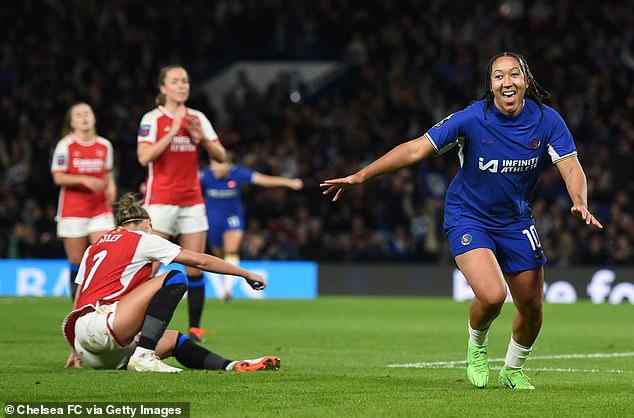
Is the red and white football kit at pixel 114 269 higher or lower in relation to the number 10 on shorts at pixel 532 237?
lower

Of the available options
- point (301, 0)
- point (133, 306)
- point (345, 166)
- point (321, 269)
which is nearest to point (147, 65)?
point (301, 0)

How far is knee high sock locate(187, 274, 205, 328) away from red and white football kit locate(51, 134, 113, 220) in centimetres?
168

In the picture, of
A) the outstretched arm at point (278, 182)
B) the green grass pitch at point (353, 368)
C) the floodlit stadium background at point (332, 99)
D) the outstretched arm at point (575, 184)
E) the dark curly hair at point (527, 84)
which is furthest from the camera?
the floodlit stadium background at point (332, 99)

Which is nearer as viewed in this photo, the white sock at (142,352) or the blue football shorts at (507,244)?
the blue football shorts at (507,244)

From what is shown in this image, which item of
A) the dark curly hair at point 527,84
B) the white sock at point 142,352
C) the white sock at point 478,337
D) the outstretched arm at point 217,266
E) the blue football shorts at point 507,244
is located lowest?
the white sock at point 142,352

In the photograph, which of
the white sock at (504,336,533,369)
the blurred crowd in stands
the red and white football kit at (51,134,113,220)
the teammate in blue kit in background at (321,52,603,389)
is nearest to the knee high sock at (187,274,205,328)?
the red and white football kit at (51,134,113,220)

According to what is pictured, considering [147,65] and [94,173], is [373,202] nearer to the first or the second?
[147,65]

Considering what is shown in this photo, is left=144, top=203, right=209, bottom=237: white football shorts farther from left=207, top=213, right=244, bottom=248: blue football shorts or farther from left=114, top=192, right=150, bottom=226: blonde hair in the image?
left=207, top=213, right=244, bottom=248: blue football shorts

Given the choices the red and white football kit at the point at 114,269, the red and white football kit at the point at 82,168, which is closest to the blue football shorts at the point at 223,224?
the red and white football kit at the point at 82,168

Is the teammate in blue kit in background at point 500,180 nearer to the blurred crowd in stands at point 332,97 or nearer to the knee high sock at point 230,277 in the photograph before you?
the knee high sock at point 230,277

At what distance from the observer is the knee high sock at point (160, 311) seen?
835 cm

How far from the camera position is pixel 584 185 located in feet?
24.6

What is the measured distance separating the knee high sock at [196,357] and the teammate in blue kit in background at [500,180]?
5.33ft

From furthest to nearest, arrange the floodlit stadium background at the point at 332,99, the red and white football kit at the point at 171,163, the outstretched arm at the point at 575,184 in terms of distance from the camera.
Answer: the floodlit stadium background at the point at 332,99
the red and white football kit at the point at 171,163
the outstretched arm at the point at 575,184
